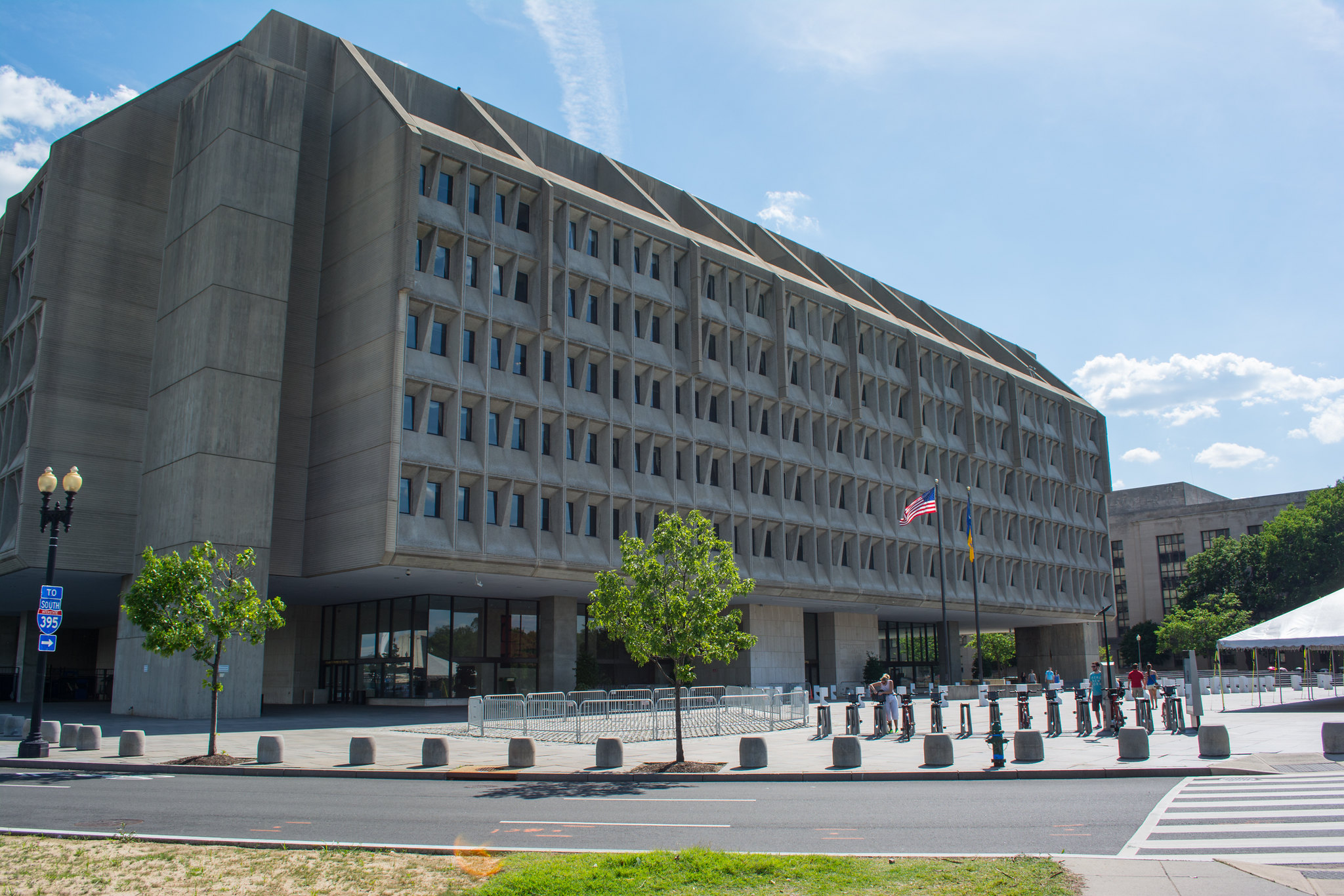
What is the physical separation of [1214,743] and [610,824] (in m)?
12.9

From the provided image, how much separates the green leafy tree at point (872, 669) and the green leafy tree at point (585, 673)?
19.4 m

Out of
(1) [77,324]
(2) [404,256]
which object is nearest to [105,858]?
(2) [404,256]

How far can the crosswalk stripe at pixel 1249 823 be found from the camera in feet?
32.5

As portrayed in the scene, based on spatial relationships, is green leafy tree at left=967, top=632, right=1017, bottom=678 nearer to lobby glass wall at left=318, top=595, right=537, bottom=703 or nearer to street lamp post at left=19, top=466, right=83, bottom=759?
lobby glass wall at left=318, top=595, right=537, bottom=703

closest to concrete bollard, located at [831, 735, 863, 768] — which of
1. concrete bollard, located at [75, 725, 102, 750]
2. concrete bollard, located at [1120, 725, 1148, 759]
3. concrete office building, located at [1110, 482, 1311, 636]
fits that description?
concrete bollard, located at [1120, 725, 1148, 759]

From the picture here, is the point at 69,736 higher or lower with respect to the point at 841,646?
lower

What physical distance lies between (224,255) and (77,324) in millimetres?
7938

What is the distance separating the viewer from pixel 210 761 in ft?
69.2

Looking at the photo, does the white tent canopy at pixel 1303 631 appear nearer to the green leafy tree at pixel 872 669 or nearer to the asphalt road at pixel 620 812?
the green leafy tree at pixel 872 669

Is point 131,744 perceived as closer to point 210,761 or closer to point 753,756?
point 210,761

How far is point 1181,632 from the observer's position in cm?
8731

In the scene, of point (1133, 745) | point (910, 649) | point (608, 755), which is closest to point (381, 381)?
point (608, 755)

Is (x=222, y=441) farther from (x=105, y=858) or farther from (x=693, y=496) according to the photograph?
(x=105, y=858)

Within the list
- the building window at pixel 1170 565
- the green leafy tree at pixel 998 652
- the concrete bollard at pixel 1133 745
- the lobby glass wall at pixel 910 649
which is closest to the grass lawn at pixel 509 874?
the concrete bollard at pixel 1133 745
